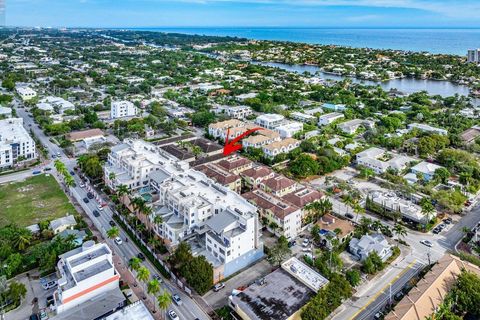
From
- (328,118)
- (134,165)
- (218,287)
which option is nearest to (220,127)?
(328,118)

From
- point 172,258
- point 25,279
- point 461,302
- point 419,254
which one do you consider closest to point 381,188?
point 419,254

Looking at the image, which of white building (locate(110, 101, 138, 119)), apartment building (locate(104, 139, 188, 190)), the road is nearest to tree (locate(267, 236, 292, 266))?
the road

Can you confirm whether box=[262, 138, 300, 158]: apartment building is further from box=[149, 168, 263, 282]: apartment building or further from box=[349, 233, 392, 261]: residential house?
box=[349, 233, 392, 261]: residential house

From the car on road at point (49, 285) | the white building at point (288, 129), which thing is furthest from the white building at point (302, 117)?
the car on road at point (49, 285)

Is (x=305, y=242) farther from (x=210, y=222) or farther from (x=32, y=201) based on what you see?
(x=32, y=201)

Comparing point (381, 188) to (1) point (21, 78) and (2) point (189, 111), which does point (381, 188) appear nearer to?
(2) point (189, 111)
